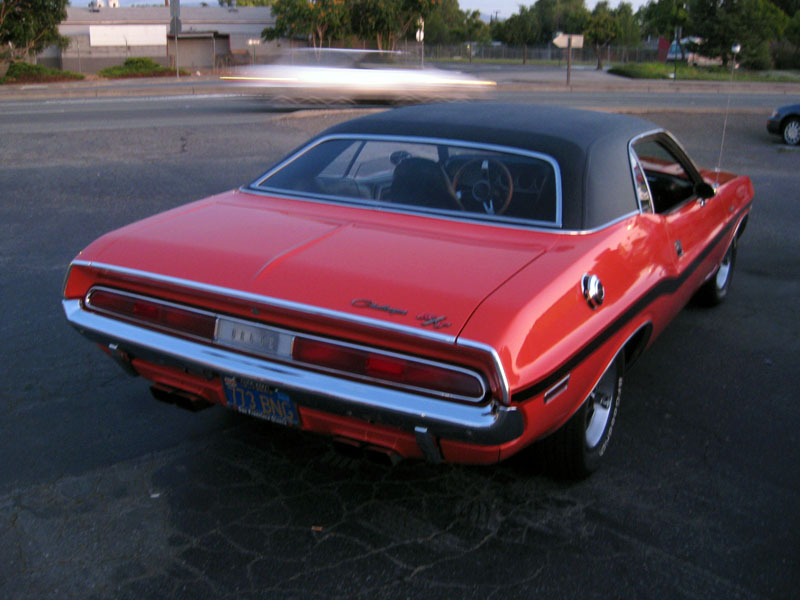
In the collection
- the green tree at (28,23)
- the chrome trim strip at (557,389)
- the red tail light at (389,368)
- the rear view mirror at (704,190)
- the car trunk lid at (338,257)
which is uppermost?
the green tree at (28,23)

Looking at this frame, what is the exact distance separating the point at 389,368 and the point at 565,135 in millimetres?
1669

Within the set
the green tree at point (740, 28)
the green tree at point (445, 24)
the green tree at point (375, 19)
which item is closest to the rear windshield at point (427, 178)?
the green tree at point (375, 19)

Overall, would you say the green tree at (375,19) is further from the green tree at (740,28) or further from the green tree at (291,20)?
the green tree at (740,28)

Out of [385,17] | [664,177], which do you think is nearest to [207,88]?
[664,177]

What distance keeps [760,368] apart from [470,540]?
8.41 ft

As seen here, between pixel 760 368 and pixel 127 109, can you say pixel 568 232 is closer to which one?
pixel 760 368

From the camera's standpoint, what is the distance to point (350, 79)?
16.5 meters

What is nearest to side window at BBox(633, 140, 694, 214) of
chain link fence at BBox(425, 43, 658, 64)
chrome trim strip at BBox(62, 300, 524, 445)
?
chrome trim strip at BBox(62, 300, 524, 445)

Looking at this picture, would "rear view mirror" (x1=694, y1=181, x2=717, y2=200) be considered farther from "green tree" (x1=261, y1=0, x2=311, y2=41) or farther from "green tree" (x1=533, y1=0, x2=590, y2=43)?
"green tree" (x1=533, y1=0, x2=590, y2=43)

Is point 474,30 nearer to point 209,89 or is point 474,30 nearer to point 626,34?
point 626,34

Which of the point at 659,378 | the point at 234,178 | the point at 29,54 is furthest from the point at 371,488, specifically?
the point at 29,54

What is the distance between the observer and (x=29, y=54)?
116 feet

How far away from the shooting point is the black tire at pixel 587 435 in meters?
3.25

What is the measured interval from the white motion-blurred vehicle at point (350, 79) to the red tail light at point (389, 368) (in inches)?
564
